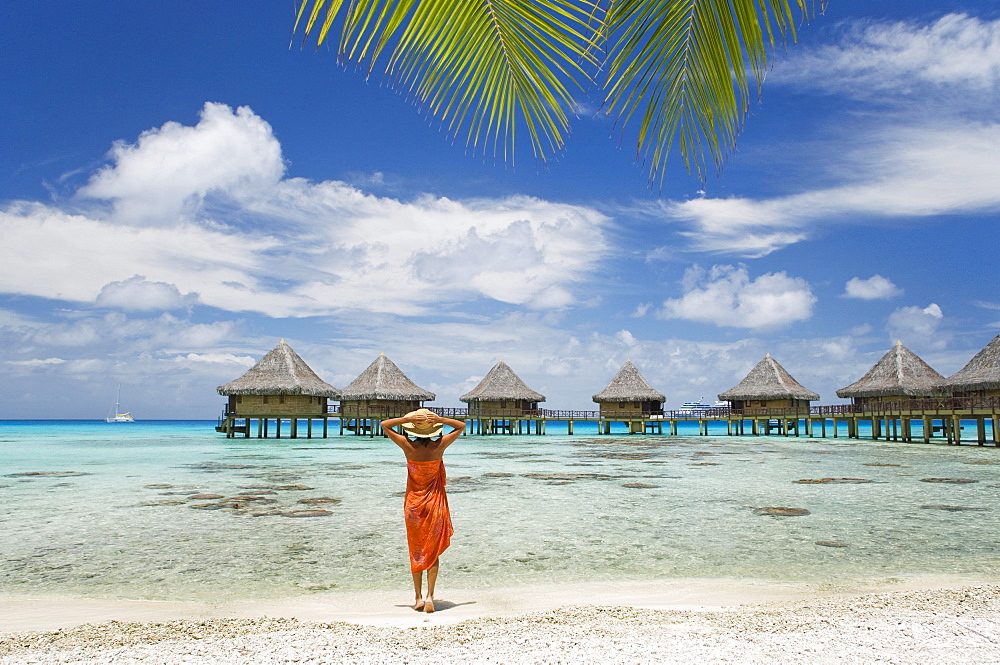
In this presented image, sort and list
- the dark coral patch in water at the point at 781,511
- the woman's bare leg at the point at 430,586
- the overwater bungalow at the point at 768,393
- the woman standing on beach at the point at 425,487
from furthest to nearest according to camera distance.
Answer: the overwater bungalow at the point at 768,393
the dark coral patch in water at the point at 781,511
the woman's bare leg at the point at 430,586
the woman standing on beach at the point at 425,487

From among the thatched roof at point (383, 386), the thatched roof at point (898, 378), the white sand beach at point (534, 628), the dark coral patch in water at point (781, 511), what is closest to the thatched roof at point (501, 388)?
the thatched roof at point (383, 386)

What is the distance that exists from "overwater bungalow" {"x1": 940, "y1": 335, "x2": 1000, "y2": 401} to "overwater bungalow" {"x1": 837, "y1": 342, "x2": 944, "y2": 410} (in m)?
2.98

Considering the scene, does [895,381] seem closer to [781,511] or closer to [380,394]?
[380,394]

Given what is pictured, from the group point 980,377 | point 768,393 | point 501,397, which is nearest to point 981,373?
point 980,377

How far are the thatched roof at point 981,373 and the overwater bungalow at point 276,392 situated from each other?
28398 millimetres

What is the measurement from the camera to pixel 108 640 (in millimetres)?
4105

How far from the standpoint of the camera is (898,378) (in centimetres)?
3431

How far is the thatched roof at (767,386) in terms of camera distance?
39281 mm

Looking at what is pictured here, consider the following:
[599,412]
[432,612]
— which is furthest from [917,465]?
[599,412]

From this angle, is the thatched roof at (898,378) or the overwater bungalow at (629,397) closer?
the thatched roof at (898,378)

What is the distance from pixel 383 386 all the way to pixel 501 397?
6.86m

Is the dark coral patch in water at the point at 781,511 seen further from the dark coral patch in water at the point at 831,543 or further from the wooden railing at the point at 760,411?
the wooden railing at the point at 760,411

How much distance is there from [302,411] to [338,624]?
3102 cm

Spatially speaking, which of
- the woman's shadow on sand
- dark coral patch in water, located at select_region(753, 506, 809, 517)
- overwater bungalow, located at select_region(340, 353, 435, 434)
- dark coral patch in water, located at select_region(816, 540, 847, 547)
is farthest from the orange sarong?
overwater bungalow, located at select_region(340, 353, 435, 434)
